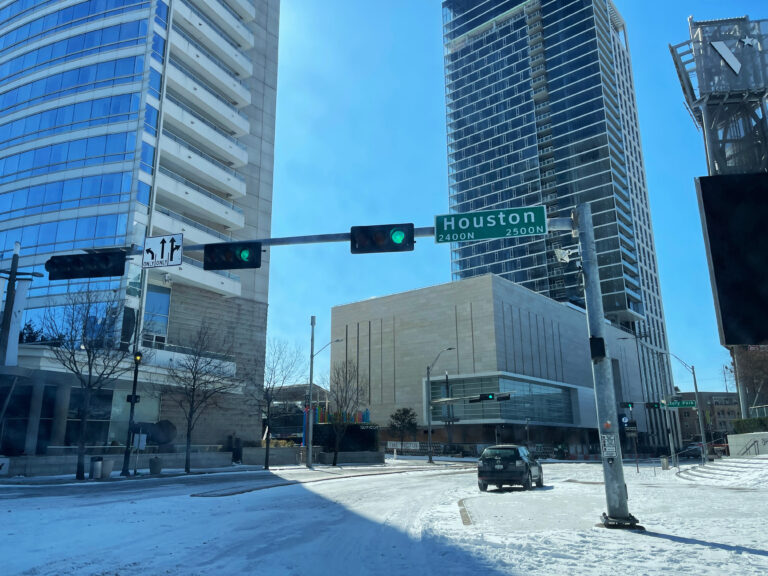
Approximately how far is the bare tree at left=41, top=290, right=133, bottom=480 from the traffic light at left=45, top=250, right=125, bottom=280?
1328 centimetres

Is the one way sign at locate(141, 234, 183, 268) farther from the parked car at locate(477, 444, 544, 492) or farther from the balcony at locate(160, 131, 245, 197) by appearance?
the balcony at locate(160, 131, 245, 197)

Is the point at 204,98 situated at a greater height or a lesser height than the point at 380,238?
greater

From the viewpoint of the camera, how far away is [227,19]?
52.9 meters

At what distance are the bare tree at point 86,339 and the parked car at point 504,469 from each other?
17.0 metres

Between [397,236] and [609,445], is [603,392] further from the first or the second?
[397,236]

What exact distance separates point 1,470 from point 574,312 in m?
97.6

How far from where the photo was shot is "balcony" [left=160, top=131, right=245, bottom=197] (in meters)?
44.3

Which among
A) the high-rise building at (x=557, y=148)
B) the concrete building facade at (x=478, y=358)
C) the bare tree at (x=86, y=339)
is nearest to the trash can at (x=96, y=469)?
the bare tree at (x=86, y=339)

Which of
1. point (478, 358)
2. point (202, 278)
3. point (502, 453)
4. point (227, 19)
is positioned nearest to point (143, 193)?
point (202, 278)

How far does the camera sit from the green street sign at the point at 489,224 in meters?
12.7

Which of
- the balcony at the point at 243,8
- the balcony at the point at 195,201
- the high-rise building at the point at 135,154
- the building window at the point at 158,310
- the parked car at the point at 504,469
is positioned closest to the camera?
the parked car at the point at 504,469

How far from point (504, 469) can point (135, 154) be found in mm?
34355

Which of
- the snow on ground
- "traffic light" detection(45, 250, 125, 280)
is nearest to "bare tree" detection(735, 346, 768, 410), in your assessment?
the snow on ground

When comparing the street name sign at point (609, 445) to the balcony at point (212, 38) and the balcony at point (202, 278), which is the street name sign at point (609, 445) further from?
the balcony at point (212, 38)
